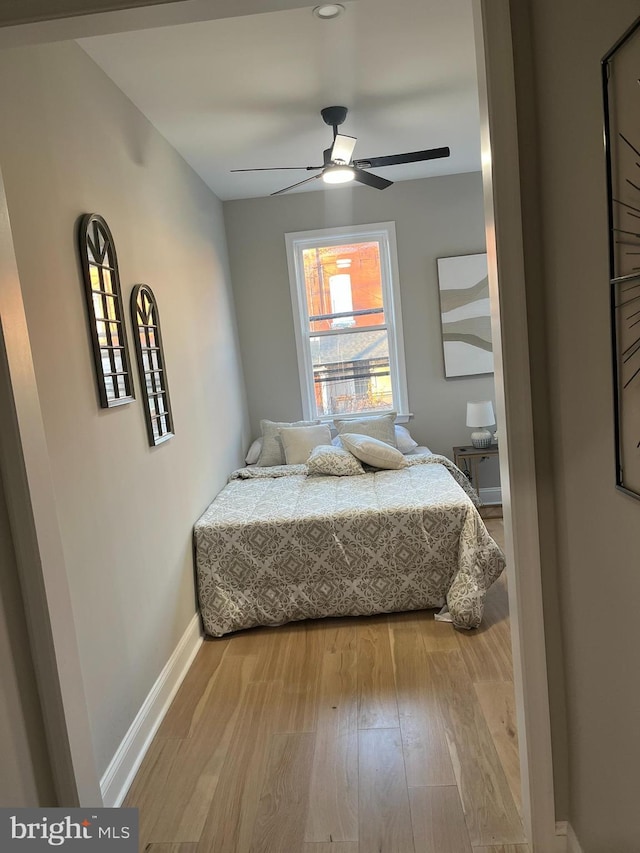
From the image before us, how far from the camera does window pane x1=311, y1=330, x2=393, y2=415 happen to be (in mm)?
4914

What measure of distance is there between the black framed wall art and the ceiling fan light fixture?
235cm

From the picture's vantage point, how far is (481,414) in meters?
4.46

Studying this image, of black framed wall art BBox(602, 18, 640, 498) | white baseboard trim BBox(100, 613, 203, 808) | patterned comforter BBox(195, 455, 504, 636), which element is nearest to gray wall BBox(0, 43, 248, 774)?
white baseboard trim BBox(100, 613, 203, 808)

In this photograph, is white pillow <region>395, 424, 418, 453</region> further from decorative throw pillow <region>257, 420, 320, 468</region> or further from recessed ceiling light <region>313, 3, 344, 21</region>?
recessed ceiling light <region>313, 3, 344, 21</region>

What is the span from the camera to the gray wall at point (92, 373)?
1.78m

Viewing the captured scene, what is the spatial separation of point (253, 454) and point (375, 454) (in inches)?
43.3

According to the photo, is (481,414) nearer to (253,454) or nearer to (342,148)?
(253,454)

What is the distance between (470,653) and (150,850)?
1.54 metres

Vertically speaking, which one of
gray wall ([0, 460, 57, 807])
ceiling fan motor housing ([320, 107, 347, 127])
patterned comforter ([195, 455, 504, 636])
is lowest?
patterned comforter ([195, 455, 504, 636])

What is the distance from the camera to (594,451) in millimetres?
1174

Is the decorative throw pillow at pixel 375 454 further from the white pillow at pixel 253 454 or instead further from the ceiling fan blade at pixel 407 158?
the ceiling fan blade at pixel 407 158

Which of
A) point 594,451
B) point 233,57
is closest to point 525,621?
point 594,451

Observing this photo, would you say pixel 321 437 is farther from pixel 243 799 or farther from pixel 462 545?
pixel 243 799

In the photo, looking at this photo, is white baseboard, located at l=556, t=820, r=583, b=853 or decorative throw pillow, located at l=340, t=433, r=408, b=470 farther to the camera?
decorative throw pillow, located at l=340, t=433, r=408, b=470
